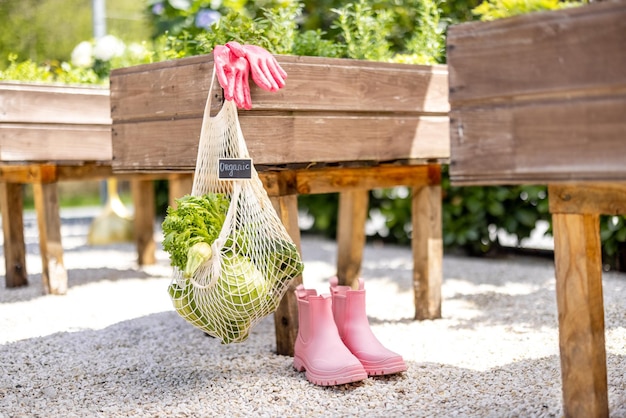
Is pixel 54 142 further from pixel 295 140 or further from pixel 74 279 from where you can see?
pixel 295 140

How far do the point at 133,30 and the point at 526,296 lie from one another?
17.6ft

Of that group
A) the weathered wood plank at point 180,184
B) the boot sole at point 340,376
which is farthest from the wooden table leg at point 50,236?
the boot sole at point 340,376

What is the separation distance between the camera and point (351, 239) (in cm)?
436

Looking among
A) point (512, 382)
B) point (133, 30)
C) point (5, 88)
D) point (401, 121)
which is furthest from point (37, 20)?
point (512, 382)

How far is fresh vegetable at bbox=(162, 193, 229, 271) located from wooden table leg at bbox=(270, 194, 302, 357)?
355 mm

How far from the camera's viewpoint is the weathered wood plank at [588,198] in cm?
202

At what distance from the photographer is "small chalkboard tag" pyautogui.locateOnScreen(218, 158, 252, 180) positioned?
2576 millimetres

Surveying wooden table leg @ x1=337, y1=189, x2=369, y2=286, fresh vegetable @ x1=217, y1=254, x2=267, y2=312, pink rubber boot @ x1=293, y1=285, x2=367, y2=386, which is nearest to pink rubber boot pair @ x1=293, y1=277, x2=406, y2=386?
pink rubber boot @ x1=293, y1=285, x2=367, y2=386

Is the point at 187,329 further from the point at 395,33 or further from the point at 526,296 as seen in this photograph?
the point at 395,33

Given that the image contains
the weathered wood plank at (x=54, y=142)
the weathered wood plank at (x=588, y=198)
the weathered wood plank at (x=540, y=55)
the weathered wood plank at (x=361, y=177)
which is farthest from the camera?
the weathered wood plank at (x=54, y=142)

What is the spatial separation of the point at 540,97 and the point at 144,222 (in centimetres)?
384

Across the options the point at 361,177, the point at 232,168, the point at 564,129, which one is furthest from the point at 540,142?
the point at 361,177

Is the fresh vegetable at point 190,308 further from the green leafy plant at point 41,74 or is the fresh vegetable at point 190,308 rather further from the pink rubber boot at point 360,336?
the green leafy plant at point 41,74

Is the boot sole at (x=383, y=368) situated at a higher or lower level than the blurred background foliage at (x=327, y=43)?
lower
